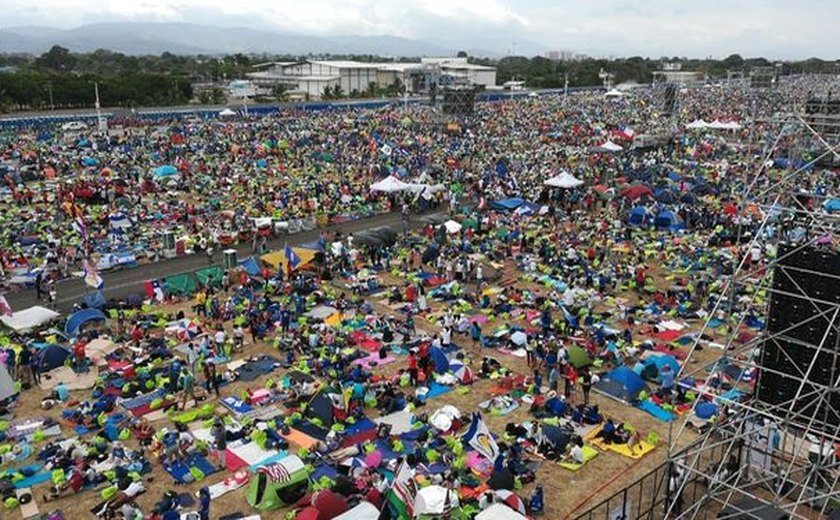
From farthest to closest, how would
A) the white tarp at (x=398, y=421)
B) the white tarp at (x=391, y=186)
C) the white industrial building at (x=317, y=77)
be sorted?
the white industrial building at (x=317, y=77), the white tarp at (x=391, y=186), the white tarp at (x=398, y=421)

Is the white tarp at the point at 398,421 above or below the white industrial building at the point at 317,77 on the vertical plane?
below

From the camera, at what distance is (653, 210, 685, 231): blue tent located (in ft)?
106

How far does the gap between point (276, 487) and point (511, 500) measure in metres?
4.22

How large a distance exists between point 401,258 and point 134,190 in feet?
63.9

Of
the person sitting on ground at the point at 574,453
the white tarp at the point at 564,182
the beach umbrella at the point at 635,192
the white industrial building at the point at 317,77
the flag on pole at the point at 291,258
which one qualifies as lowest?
the person sitting on ground at the point at 574,453

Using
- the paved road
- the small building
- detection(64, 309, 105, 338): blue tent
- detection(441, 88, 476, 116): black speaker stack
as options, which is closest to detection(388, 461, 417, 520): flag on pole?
detection(64, 309, 105, 338): blue tent

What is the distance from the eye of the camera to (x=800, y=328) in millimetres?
12500

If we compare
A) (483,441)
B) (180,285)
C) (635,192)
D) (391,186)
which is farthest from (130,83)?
(483,441)

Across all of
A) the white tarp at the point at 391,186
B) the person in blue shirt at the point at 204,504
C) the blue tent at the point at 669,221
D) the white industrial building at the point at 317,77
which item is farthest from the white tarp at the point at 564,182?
the white industrial building at the point at 317,77

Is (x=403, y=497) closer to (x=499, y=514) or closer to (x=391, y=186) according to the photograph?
(x=499, y=514)

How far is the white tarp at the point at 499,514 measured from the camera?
11.5m

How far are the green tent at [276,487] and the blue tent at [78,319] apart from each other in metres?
10.2

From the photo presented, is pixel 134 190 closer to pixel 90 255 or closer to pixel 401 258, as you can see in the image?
pixel 90 255

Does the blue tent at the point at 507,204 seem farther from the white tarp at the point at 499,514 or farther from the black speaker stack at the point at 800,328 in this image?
the white tarp at the point at 499,514
